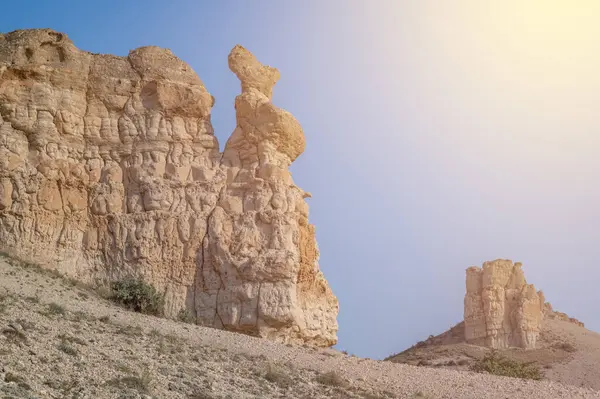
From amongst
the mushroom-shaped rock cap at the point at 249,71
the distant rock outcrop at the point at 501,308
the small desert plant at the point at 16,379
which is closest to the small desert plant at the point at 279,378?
the small desert plant at the point at 16,379

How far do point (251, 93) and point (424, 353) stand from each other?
2920 cm

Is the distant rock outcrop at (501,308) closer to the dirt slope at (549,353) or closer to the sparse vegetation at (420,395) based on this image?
the dirt slope at (549,353)

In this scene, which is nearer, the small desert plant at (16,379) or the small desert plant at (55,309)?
the small desert plant at (16,379)

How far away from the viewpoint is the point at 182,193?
26531 millimetres

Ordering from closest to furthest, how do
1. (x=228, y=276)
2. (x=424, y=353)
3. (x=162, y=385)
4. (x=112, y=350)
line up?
(x=162, y=385) → (x=112, y=350) → (x=228, y=276) → (x=424, y=353)

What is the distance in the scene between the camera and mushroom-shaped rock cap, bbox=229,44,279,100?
28.1 meters

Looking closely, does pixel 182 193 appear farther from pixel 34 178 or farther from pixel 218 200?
pixel 34 178

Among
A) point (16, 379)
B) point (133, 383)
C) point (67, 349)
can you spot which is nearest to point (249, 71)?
point (67, 349)

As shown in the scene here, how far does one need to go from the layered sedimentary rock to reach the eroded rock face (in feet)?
88.5

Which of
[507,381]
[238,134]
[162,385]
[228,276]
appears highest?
[238,134]

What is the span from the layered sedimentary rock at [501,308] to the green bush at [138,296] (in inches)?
1235

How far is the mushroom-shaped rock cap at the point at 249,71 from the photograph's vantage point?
28.1m

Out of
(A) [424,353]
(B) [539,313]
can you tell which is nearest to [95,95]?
(A) [424,353]

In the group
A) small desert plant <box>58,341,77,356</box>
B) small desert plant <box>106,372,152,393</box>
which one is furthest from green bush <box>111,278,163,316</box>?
small desert plant <box>106,372,152,393</box>
